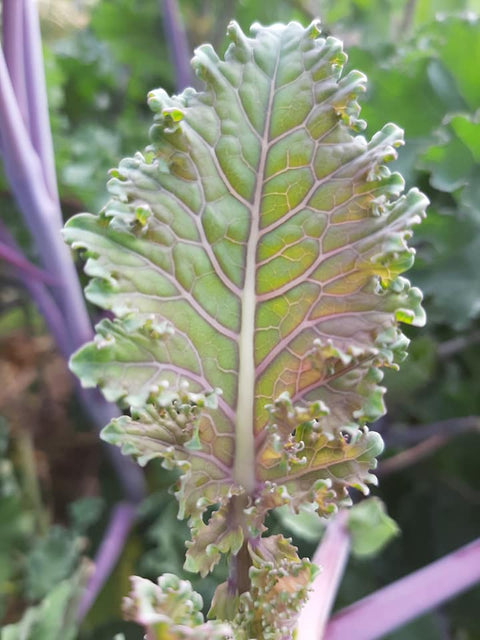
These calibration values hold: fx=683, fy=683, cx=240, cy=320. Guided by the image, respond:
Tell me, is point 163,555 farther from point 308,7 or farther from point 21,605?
point 308,7

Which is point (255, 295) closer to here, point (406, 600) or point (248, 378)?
point (248, 378)

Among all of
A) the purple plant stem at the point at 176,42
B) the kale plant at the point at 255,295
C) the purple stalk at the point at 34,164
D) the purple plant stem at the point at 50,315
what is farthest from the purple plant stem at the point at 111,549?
the purple plant stem at the point at 176,42

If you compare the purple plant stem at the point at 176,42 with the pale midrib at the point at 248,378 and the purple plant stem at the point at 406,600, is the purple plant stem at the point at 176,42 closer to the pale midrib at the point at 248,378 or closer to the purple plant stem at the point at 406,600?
the pale midrib at the point at 248,378

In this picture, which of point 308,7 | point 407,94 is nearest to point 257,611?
point 407,94

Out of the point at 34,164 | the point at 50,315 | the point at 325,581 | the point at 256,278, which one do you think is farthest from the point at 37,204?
the point at 325,581

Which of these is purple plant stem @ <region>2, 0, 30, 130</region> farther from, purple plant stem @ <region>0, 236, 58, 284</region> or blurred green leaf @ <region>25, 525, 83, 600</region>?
blurred green leaf @ <region>25, 525, 83, 600</region>

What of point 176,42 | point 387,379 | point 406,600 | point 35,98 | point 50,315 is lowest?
point 406,600
